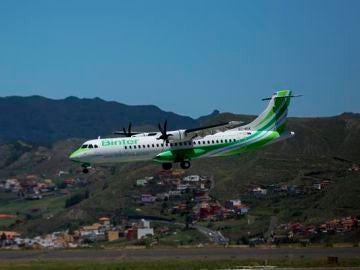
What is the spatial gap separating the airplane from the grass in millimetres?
13332

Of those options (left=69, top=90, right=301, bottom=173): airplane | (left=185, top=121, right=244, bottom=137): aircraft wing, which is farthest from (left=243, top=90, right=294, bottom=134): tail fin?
(left=185, top=121, right=244, bottom=137): aircraft wing

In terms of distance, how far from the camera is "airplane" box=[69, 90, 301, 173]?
284 feet

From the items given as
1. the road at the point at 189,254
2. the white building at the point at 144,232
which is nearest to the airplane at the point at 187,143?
the road at the point at 189,254

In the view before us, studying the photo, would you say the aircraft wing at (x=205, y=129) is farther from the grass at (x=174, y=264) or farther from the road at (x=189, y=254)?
the grass at (x=174, y=264)

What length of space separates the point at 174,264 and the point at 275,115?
100ft

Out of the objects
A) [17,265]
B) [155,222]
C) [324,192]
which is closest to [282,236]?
[324,192]

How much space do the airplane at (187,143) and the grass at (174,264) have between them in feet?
43.7

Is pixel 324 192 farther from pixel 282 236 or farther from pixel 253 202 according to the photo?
pixel 282 236

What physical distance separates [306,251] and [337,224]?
5633 centimetres

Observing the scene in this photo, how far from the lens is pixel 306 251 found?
87.4 meters

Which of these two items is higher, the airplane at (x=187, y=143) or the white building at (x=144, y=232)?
the airplane at (x=187, y=143)

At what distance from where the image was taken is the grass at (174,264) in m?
68.9

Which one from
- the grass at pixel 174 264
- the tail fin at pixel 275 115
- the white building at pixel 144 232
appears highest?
the tail fin at pixel 275 115

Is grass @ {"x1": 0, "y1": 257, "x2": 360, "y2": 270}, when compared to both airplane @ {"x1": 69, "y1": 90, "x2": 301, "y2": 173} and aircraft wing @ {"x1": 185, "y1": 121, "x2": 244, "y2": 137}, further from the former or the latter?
aircraft wing @ {"x1": 185, "y1": 121, "x2": 244, "y2": 137}
